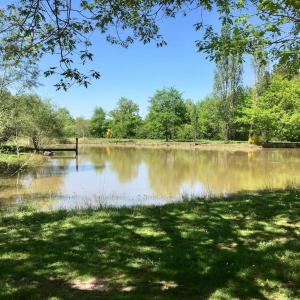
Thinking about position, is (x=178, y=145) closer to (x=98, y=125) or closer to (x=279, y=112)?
(x=279, y=112)

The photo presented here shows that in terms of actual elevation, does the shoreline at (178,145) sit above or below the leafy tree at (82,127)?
below

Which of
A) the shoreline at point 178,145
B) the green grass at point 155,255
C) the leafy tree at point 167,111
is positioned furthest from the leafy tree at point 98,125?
the green grass at point 155,255

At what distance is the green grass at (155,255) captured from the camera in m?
4.62

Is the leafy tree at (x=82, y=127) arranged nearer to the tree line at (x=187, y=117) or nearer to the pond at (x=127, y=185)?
the tree line at (x=187, y=117)

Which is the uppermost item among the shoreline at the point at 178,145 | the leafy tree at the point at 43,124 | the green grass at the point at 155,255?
the leafy tree at the point at 43,124

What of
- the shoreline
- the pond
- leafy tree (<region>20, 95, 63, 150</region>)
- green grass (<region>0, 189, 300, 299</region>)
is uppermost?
leafy tree (<region>20, 95, 63, 150</region>)

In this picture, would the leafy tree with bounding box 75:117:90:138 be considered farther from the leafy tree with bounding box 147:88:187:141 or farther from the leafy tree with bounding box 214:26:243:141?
the leafy tree with bounding box 214:26:243:141

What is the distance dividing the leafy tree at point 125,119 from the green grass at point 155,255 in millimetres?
70328

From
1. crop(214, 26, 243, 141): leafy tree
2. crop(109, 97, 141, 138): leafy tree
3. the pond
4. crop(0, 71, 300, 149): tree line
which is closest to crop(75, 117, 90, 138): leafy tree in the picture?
crop(0, 71, 300, 149): tree line

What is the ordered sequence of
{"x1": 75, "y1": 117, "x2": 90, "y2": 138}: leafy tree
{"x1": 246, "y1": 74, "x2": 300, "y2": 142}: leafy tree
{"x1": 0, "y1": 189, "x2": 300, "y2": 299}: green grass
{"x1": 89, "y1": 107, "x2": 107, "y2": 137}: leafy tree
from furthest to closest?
{"x1": 89, "y1": 107, "x2": 107, "y2": 137}: leafy tree < {"x1": 75, "y1": 117, "x2": 90, "y2": 138}: leafy tree < {"x1": 246, "y1": 74, "x2": 300, "y2": 142}: leafy tree < {"x1": 0, "y1": 189, "x2": 300, "y2": 299}: green grass

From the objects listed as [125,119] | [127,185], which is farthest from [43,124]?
[125,119]

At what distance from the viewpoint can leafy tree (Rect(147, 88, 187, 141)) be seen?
70.7 metres

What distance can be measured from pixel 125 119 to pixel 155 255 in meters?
76.3

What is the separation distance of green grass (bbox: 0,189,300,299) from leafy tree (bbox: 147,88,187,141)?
204 feet
